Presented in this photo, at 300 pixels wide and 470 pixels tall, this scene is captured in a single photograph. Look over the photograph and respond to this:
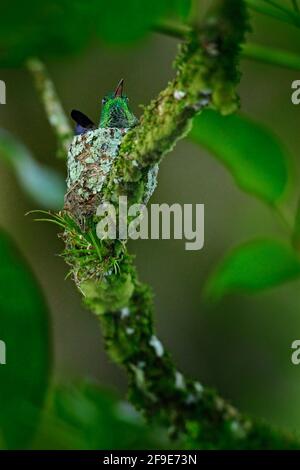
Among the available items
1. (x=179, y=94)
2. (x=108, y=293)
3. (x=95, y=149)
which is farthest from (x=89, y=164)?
(x=179, y=94)

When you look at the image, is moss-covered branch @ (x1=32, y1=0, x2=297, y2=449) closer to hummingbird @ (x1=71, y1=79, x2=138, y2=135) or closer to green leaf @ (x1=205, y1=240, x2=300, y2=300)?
green leaf @ (x1=205, y1=240, x2=300, y2=300)

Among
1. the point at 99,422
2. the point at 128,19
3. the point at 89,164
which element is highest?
the point at 89,164

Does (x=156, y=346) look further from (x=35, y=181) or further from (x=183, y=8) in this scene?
(x=183, y=8)

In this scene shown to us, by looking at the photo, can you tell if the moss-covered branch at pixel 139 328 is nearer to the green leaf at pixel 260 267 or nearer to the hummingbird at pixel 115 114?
the green leaf at pixel 260 267

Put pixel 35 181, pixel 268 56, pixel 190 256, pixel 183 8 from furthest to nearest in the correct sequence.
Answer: pixel 190 256 → pixel 35 181 → pixel 268 56 → pixel 183 8

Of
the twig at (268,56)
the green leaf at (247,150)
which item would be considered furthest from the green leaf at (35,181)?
the twig at (268,56)

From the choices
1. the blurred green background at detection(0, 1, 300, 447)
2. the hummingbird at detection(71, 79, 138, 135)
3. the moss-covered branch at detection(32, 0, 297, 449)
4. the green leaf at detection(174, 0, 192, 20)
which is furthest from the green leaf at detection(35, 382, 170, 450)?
the blurred green background at detection(0, 1, 300, 447)
